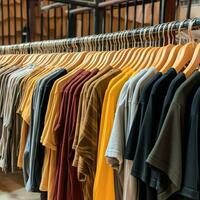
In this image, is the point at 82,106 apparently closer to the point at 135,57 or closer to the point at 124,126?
the point at 124,126

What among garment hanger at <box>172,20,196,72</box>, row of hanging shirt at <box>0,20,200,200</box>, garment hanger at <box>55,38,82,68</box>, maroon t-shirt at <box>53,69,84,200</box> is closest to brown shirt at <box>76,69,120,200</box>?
Result: row of hanging shirt at <box>0,20,200,200</box>

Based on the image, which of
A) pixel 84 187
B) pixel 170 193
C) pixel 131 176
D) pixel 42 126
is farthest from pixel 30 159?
pixel 170 193

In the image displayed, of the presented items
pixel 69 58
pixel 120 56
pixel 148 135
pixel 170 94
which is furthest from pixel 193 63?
pixel 69 58

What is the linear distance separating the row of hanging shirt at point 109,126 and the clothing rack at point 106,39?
0.25ft

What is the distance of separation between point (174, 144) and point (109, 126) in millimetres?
268

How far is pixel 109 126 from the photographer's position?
925 millimetres

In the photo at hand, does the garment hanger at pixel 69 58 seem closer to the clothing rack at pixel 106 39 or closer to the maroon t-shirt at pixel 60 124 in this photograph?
the clothing rack at pixel 106 39

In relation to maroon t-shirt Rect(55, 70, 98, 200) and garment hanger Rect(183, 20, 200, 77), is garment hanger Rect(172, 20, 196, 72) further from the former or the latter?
maroon t-shirt Rect(55, 70, 98, 200)

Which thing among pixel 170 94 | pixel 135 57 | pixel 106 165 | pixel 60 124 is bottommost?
pixel 106 165

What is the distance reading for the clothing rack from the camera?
39.2 inches

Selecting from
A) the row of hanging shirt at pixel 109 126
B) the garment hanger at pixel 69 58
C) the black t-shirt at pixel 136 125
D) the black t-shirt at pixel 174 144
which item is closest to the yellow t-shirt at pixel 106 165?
the row of hanging shirt at pixel 109 126

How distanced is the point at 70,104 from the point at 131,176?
1.26ft

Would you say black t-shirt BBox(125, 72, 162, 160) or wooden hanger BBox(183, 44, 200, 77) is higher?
wooden hanger BBox(183, 44, 200, 77)

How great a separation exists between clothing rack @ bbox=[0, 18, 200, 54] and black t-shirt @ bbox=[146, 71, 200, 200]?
13.2 inches
